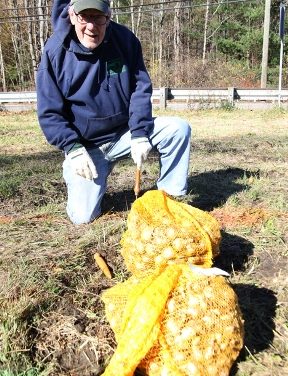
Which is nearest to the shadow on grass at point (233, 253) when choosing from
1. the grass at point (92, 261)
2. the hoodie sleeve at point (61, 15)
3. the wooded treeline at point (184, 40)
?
the grass at point (92, 261)

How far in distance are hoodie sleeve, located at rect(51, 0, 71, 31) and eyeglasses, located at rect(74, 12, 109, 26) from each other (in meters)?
0.17

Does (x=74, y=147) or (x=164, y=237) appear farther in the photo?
(x=74, y=147)

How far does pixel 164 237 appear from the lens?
6.58ft

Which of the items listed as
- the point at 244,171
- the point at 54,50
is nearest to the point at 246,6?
the point at 244,171

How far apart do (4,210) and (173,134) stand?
4.85 feet

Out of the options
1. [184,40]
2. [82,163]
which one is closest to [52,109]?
[82,163]

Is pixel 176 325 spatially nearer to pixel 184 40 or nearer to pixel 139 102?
pixel 139 102

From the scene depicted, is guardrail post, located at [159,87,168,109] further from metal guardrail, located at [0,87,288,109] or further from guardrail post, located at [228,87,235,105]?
guardrail post, located at [228,87,235,105]

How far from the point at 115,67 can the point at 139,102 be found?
293 millimetres

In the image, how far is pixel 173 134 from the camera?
10.6 feet

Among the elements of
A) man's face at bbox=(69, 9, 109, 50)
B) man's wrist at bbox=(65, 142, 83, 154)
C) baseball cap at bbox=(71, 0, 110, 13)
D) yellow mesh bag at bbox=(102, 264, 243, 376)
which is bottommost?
yellow mesh bag at bbox=(102, 264, 243, 376)

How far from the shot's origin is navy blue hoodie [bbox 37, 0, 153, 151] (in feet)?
9.66

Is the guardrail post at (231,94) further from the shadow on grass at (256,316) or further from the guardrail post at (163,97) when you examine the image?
the shadow on grass at (256,316)

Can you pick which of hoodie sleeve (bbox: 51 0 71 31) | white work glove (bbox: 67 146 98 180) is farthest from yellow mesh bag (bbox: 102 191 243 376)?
hoodie sleeve (bbox: 51 0 71 31)
